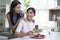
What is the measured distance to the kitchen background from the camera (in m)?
1.51

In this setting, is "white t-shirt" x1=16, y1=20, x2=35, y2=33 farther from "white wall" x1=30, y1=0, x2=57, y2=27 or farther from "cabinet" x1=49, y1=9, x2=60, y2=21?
"cabinet" x1=49, y1=9, x2=60, y2=21

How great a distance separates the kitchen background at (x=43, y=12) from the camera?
59.6 inches

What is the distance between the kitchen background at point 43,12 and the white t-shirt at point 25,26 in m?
0.08

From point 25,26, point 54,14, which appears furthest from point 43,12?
point 25,26

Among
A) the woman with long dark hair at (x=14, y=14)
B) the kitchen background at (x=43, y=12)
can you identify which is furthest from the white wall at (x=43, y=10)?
the woman with long dark hair at (x=14, y=14)

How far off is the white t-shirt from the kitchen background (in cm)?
8

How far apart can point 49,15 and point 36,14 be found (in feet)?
0.57

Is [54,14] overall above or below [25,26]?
above

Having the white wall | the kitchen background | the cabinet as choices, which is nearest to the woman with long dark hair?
the kitchen background

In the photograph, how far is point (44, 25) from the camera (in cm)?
156

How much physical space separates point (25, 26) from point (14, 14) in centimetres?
20

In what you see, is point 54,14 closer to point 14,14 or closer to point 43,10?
point 43,10

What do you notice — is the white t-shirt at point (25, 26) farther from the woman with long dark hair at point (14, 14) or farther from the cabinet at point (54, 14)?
the cabinet at point (54, 14)

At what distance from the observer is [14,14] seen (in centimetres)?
151
